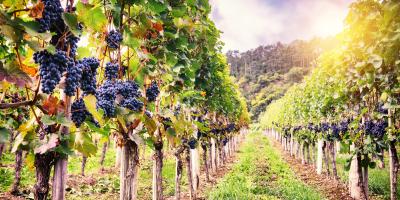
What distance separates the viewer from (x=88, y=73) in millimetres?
1890

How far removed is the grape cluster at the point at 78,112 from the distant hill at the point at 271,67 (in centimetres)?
9328

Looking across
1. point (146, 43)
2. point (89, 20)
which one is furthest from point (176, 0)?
point (89, 20)

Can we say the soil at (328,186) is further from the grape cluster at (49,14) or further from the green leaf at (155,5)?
the grape cluster at (49,14)

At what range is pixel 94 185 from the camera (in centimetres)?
986

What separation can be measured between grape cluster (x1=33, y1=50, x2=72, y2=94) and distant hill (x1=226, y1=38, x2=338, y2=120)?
307 ft

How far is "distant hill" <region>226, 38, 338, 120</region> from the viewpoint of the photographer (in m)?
115

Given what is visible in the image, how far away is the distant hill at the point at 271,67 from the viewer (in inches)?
4547

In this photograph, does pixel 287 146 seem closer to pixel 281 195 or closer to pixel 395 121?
pixel 281 195

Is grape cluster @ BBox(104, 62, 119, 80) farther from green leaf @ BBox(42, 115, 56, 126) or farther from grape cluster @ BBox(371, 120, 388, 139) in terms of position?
grape cluster @ BBox(371, 120, 388, 139)

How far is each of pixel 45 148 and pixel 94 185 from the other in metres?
8.79

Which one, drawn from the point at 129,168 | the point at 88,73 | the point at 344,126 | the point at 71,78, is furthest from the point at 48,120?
the point at 344,126

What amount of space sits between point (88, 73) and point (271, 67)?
146 m

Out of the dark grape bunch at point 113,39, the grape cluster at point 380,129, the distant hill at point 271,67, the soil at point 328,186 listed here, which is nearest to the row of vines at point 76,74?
the dark grape bunch at point 113,39

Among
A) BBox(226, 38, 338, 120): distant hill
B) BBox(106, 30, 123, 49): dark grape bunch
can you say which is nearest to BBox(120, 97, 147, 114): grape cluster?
BBox(106, 30, 123, 49): dark grape bunch
